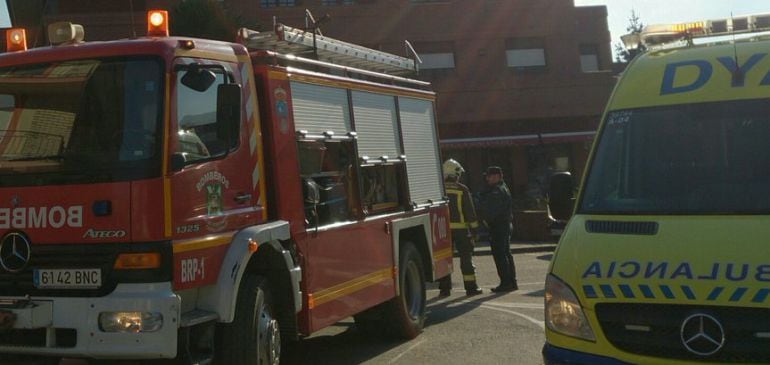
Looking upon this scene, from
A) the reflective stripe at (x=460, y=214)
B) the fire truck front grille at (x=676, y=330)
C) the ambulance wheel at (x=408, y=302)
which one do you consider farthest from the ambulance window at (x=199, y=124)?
the reflective stripe at (x=460, y=214)

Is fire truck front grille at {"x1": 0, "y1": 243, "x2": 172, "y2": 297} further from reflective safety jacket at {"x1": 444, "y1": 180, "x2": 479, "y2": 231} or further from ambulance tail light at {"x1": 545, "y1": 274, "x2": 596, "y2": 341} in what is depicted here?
reflective safety jacket at {"x1": 444, "y1": 180, "x2": 479, "y2": 231}

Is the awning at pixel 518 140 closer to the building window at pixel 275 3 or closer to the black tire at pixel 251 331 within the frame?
the building window at pixel 275 3

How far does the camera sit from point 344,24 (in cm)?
3378

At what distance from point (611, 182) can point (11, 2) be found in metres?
7.74

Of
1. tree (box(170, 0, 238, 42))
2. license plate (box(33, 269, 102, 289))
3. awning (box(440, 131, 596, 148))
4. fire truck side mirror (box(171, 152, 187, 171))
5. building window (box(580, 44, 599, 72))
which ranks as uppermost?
tree (box(170, 0, 238, 42))

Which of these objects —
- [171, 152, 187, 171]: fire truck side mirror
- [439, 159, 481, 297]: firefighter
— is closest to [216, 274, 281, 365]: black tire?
[171, 152, 187, 171]: fire truck side mirror

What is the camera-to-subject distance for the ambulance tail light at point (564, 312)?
166 inches

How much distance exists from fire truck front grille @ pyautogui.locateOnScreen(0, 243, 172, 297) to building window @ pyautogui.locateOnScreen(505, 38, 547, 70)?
31294 millimetres

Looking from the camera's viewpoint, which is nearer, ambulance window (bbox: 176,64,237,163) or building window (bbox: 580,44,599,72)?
ambulance window (bbox: 176,64,237,163)

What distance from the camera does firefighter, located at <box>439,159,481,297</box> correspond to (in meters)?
11.9

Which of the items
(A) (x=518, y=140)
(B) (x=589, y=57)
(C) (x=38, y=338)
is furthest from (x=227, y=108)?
(B) (x=589, y=57)

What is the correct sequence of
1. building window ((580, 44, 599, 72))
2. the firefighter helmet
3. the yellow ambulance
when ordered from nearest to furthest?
1. the yellow ambulance
2. the firefighter helmet
3. building window ((580, 44, 599, 72))

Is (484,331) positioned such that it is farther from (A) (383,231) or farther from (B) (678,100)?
(B) (678,100)

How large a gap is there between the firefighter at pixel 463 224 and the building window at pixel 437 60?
22526 millimetres
